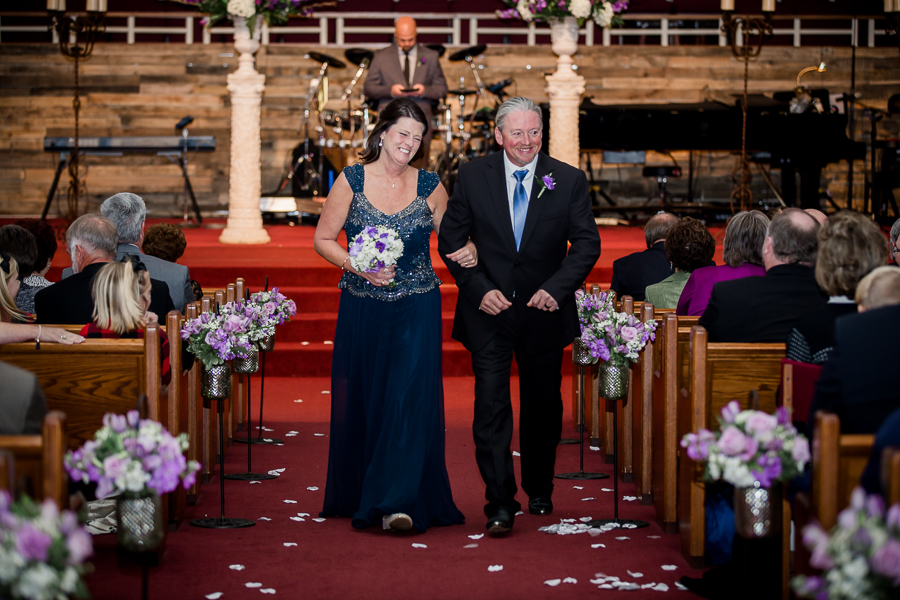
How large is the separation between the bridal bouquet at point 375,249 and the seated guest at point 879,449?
197cm

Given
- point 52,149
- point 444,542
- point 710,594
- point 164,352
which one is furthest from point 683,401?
point 52,149

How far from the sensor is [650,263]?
18.7 ft

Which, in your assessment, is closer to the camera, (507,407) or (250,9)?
(507,407)

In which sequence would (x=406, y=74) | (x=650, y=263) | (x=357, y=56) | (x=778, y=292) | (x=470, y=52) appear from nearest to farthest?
(x=778, y=292)
(x=650, y=263)
(x=406, y=74)
(x=470, y=52)
(x=357, y=56)

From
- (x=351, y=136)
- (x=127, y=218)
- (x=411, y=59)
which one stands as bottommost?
(x=127, y=218)

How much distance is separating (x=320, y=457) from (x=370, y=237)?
1870 millimetres

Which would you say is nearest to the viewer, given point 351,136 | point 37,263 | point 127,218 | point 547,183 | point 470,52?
point 547,183

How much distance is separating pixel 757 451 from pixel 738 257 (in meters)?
1.88

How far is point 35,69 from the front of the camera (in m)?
14.5

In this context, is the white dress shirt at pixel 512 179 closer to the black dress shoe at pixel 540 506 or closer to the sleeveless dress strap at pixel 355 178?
the sleeveless dress strap at pixel 355 178

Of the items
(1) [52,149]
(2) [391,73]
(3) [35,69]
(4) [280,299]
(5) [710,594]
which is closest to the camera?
(5) [710,594]

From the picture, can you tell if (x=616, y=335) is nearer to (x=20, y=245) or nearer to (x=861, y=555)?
(x=861, y=555)

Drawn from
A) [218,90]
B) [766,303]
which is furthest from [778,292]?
[218,90]

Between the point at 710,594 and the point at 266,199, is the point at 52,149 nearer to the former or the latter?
the point at 266,199
